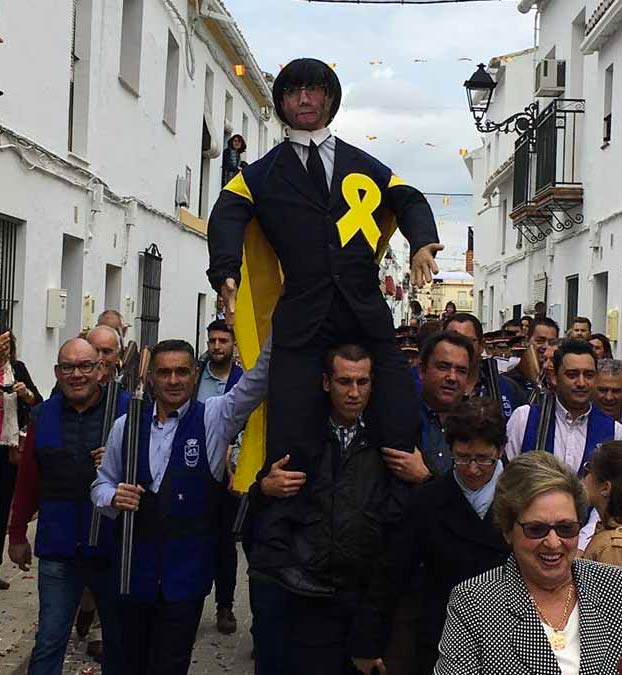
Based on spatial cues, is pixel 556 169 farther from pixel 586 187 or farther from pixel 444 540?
pixel 444 540

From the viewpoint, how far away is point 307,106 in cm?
436

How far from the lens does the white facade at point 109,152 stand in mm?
9797

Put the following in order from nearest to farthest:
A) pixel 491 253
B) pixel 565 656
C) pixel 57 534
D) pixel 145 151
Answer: pixel 565 656
pixel 57 534
pixel 145 151
pixel 491 253

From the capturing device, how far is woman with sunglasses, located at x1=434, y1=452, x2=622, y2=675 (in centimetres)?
305

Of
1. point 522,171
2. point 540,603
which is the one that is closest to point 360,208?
point 540,603

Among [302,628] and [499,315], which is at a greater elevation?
[499,315]

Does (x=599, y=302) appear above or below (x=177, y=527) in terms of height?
above

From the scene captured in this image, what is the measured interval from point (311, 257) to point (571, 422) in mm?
1688

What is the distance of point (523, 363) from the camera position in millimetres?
7262

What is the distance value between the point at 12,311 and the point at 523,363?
4.73m

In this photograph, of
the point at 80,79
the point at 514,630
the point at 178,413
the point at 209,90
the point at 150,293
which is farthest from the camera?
the point at 209,90

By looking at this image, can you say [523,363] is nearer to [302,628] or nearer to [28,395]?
[28,395]

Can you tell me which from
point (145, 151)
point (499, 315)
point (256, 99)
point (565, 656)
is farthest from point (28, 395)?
point (499, 315)

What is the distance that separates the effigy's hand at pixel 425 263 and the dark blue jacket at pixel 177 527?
1115mm
